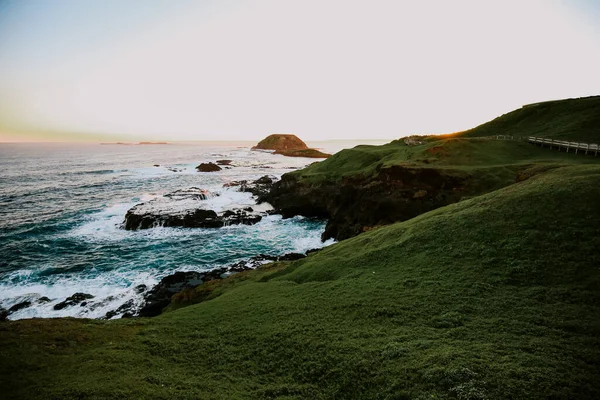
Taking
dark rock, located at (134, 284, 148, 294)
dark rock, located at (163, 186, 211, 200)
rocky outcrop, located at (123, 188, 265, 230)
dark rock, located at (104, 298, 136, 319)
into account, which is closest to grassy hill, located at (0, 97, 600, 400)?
dark rock, located at (104, 298, 136, 319)

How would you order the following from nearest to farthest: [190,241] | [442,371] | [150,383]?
[442,371] → [150,383] → [190,241]

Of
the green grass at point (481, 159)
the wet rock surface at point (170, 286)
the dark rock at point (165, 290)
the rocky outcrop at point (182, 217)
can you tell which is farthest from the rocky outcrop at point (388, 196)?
the dark rock at point (165, 290)

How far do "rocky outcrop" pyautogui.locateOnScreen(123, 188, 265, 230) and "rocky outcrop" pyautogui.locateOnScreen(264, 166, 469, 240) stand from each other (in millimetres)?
14456

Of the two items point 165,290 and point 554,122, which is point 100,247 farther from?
point 554,122

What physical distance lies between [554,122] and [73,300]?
83.9 metres

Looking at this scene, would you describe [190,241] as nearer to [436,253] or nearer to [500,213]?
[436,253]

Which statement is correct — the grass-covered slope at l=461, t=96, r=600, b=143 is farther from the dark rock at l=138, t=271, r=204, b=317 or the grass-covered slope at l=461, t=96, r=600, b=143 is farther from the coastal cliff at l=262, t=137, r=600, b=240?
the dark rock at l=138, t=271, r=204, b=317

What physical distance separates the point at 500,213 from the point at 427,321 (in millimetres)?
11510

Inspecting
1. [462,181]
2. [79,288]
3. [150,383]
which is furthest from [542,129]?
[79,288]

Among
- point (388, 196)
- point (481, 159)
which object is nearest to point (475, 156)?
point (481, 159)

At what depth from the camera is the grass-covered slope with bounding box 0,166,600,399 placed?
942 centimetres

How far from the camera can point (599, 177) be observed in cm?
2012

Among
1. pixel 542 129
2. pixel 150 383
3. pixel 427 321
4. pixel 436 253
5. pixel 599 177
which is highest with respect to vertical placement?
pixel 542 129

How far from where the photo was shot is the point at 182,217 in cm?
4900
